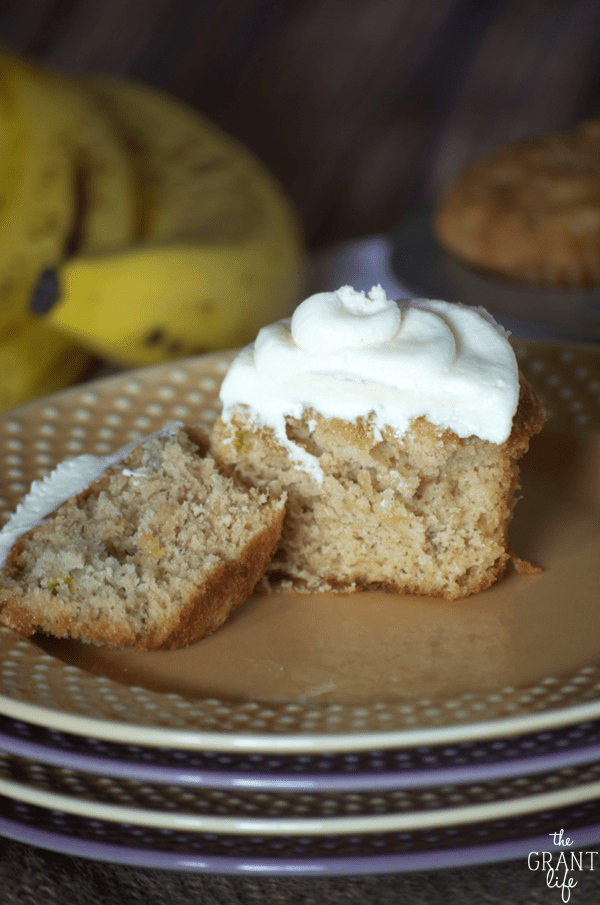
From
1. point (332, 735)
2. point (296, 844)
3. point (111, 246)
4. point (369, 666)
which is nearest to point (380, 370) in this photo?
point (369, 666)

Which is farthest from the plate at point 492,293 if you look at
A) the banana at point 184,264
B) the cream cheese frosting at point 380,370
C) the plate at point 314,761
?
the plate at point 314,761

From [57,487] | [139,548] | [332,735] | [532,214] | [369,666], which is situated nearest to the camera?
[332,735]

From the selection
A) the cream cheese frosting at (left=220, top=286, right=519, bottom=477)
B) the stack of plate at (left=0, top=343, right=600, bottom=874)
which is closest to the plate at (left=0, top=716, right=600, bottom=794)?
the stack of plate at (left=0, top=343, right=600, bottom=874)

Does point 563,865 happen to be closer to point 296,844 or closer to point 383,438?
point 296,844

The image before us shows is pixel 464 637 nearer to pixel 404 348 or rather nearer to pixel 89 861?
pixel 404 348

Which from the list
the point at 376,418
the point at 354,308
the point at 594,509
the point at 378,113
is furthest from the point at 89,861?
the point at 378,113

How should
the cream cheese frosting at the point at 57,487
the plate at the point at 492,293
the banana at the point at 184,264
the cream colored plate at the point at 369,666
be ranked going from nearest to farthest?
the cream colored plate at the point at 369,666, the cream cheese frosting at the point at 57,487, the banana at the point at 184,264, the plate at the point at 492,293

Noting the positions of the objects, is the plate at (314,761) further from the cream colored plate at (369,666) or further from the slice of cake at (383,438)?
the slice of cake at (383,438)
